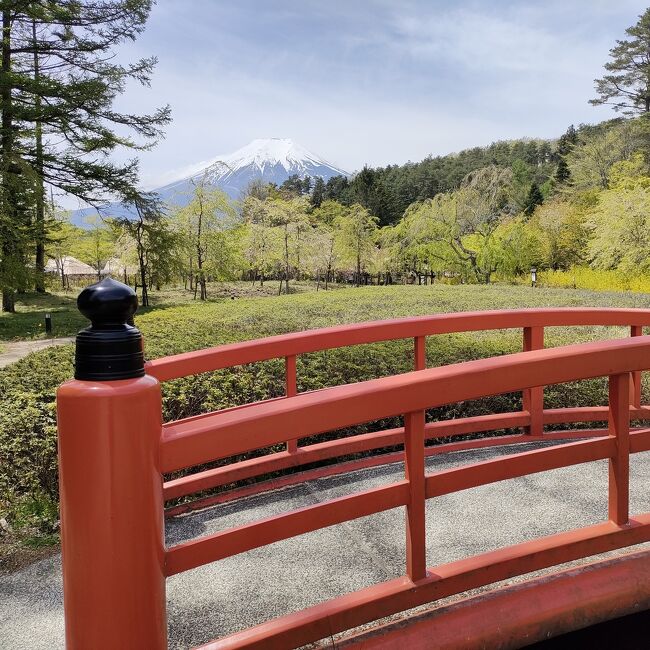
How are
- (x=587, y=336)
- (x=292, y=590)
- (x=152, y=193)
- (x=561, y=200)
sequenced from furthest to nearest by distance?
(x=561, y=200), (x=152, y=193), (x=587, y=336), (x=292, y=590)

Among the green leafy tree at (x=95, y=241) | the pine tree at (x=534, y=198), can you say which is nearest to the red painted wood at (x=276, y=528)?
the green leafy tree at (x=95, y=241)

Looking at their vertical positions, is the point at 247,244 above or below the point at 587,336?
above

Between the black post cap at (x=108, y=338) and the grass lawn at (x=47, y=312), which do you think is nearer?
the black post cap at (x=108, y=338)

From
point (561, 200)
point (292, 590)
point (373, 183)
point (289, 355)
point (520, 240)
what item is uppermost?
point (373, 183)

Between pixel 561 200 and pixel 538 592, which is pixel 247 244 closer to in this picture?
pixel 561 200

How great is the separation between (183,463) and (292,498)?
1.75 m

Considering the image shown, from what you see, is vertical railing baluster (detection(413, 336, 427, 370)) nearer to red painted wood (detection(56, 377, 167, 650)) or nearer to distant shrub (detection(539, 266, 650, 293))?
red painted wood (detection(56, 377, 167, 650))

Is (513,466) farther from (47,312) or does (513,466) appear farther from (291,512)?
(47,312)

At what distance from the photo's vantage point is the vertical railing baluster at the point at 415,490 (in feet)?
4.49

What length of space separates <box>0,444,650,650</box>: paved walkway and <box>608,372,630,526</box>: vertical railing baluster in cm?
72

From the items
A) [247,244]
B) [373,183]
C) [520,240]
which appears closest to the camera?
[520,240]

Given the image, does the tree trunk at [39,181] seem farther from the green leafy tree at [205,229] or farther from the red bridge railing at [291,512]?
the red bridge railing at [291,512]

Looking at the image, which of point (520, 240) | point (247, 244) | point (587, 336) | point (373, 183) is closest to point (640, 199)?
point (520, 240)

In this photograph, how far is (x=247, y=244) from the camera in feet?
116
